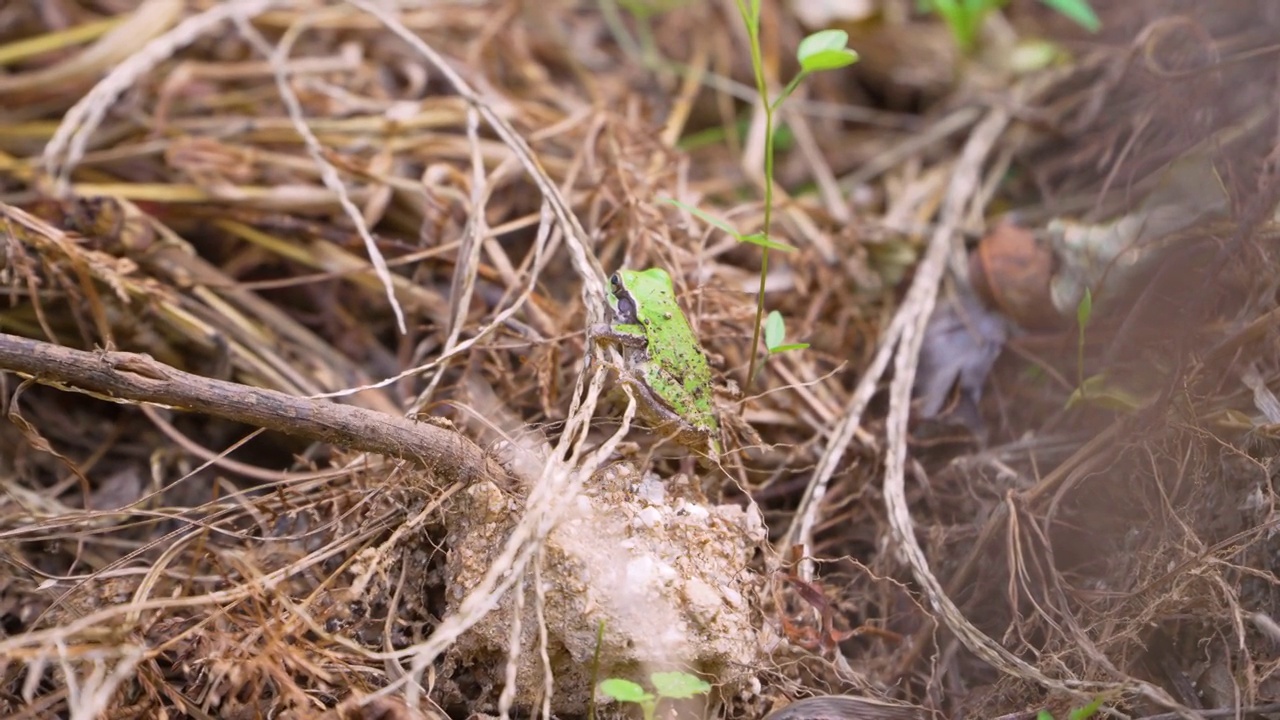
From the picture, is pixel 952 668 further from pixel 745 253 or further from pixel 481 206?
pixel 481 206

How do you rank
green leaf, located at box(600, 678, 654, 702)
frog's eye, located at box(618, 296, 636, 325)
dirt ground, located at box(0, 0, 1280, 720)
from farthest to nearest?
frog's eye, located at box(618, 296, 636, 325), dirt ground, located at box(0, 0, 1280, 720), green leaf, located at box(600, 678, 654, 702)

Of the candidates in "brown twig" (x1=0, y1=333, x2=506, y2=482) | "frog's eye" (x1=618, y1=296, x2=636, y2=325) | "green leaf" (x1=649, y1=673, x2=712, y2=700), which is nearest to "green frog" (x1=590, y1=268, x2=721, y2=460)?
"frog's eye" (x1=618, y1=296, x2=636, y2=325)

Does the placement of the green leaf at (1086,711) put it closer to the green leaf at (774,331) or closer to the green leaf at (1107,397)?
the green leaf at (1107,397)

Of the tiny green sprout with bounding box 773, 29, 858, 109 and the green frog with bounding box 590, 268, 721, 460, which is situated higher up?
the tiny green sprout with bounding box 773, 29, 858, 109

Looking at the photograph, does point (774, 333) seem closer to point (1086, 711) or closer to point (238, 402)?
point (1086, 711)

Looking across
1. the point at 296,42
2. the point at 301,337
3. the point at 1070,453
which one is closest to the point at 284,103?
the point at 296,42

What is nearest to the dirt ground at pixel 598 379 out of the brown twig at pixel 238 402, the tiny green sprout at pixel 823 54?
the brown twig at pixel 238 402

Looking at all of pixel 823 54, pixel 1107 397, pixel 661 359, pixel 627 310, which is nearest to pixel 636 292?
pixel 627 310

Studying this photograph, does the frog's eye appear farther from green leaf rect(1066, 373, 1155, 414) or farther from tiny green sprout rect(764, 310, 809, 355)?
green leaf rect(1066, 373, 1155, 414)
